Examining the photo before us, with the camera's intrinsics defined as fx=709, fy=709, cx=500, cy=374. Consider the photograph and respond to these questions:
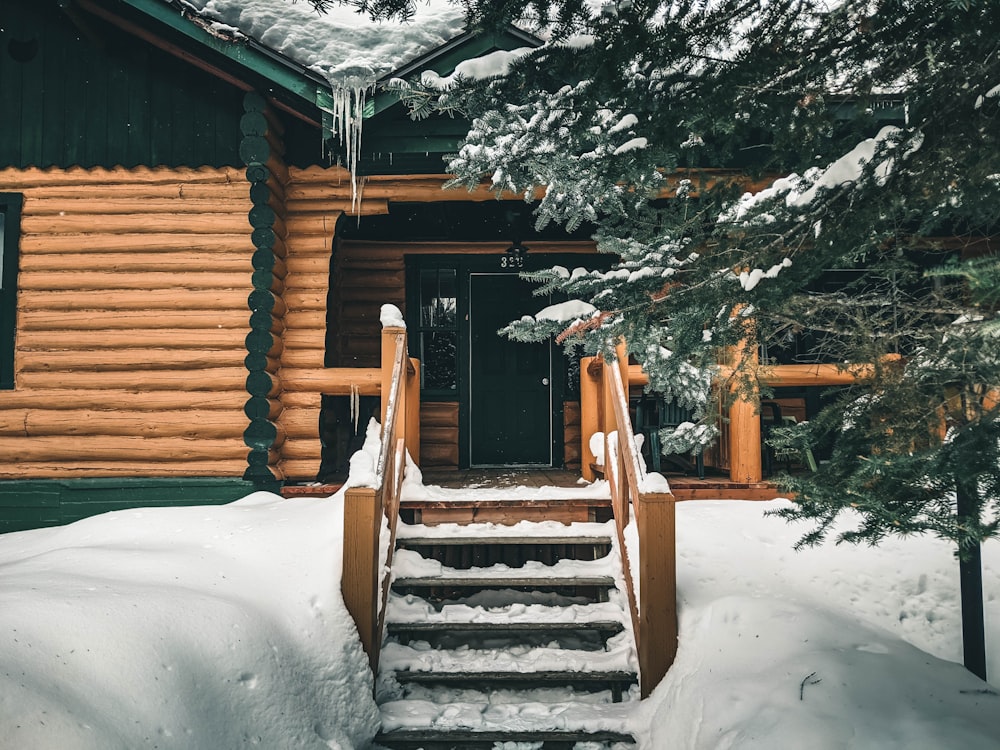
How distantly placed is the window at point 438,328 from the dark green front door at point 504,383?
0.81ft

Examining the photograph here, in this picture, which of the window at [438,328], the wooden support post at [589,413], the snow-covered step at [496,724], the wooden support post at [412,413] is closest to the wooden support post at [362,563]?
the snow-covered step at [496,724]

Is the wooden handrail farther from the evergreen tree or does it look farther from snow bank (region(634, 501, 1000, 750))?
the evergreen tree

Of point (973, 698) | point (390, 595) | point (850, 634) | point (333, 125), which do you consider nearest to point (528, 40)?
point (333, 125)

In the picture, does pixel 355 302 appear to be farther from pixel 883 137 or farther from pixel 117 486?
pixel 883 137

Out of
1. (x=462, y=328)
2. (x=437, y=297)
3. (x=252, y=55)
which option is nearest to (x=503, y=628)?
(x=462, y=328)

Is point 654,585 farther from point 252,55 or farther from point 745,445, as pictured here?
point 252,55

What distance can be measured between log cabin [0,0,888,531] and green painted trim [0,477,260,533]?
1 cm

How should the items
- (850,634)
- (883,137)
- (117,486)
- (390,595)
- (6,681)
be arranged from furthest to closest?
(117,486), (390,595), (850,634), (883,137), (6,681)

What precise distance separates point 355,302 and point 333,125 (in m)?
3.02

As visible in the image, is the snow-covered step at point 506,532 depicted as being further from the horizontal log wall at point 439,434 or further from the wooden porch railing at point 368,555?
the horizontal log wall at point 439,434

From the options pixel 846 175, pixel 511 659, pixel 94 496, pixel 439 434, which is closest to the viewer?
pixel 846 175

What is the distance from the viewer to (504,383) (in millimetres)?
8727

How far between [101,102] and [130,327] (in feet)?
7.19

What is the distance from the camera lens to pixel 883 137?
2.63m
